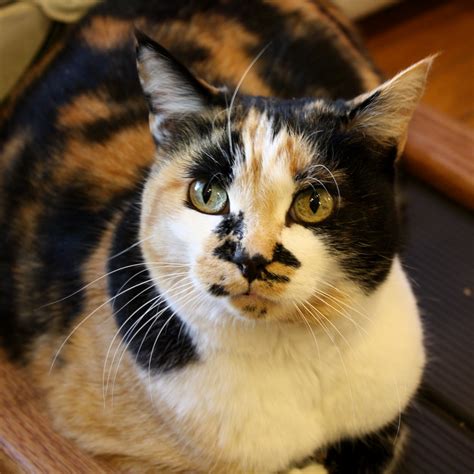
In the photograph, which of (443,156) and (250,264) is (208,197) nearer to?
(250,264)

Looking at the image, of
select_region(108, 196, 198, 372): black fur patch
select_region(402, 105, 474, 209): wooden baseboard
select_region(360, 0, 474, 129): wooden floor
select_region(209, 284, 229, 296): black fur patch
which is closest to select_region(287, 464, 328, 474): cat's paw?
select_region(108, 196, 198, 372): black fur patch

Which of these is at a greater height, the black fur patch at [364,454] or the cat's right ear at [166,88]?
the cat's right ear at [166,88]

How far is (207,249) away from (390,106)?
281 millimetres

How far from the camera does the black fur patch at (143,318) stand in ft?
2.97

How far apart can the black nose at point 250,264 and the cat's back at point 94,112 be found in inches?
17.4

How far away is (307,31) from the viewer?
4.43 ft

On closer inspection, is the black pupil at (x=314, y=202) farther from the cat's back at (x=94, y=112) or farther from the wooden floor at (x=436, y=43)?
the wooden floor at (x=436, y=43)

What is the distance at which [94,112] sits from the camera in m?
1.19

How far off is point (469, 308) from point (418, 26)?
59.5 inches

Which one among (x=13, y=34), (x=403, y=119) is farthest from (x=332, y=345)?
(x=13, y=34)

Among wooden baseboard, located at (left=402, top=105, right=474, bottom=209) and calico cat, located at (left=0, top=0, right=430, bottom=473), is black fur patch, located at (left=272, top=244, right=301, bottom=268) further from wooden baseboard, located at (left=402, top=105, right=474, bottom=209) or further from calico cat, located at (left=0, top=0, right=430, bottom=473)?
wooden baseboard, located at (left=402, top=105, right=474, bottom=209)

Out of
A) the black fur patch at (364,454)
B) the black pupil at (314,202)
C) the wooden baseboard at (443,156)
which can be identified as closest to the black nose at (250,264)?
the black pupil at (314,202)

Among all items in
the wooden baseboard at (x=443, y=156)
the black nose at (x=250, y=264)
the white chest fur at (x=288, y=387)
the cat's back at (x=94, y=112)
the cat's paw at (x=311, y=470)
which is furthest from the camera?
the wooden baseboard at (x=443, y=156)

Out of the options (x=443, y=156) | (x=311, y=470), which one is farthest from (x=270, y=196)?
(x=443, y=156)
